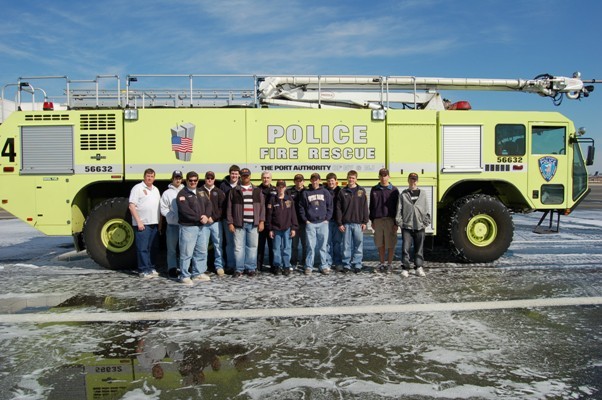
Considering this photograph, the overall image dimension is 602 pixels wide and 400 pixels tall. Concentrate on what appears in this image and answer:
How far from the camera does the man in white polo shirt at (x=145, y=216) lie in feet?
27.3

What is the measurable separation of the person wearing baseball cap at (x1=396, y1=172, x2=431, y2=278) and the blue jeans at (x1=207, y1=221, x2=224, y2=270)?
3134 millimetres

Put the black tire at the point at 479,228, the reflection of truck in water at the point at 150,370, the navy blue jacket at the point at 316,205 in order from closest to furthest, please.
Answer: the reflection of truck in water at the point at 150,370 → the navy blue jacket at the point at 316,205 → the black tire at the point at 479,228

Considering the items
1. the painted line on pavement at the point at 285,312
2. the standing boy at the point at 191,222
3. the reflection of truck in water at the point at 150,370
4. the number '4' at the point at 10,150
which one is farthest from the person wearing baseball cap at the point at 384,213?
the number '4' at the point at 10,150

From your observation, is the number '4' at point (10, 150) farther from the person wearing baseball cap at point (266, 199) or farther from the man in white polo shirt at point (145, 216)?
the person wearing baseball cap at point (266, 199)

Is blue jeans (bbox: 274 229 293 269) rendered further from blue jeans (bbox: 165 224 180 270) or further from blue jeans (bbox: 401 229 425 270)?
blue jeans (bbox: 401 229 425 270)

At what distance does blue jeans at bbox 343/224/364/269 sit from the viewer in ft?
28.4

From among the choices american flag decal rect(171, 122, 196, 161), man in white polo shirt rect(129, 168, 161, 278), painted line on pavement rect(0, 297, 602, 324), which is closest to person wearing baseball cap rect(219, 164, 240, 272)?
american flag decal rect(171, 122, 196, 161)

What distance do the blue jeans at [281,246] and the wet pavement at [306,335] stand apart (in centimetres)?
38

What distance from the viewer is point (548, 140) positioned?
9.70 meters

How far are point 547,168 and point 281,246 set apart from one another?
18.1 feet

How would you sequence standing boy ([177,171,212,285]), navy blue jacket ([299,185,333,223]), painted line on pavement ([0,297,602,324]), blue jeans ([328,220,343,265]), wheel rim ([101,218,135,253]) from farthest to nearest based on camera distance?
wheel rim ([101,218,135,253]) < blue jeans ([328,220,343,265]) < navy blue jacket ([299,185,333,223]) < standing boy ([177,171,212,285]) < painted line on pavement ([0,297,602,324])

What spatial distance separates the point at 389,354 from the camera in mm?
4766

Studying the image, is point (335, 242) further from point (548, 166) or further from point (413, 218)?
point (548, 166)

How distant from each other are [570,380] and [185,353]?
11.5 ft
